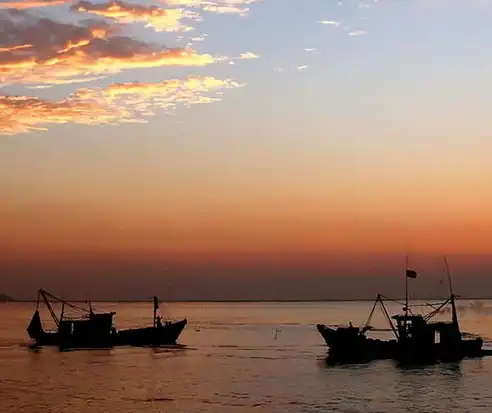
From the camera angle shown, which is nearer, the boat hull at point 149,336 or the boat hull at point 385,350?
the boat hull at point 385,350

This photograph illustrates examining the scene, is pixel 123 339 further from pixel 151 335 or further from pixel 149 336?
pixel 151 335

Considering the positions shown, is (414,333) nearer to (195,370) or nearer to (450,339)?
(450,339)

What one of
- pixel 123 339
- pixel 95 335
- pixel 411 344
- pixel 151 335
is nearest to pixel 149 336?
pixel 151 335

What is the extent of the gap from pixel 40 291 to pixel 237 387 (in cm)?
4825

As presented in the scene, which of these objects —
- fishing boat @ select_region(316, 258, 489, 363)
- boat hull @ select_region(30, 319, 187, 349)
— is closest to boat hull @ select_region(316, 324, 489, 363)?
fishing boat @ select_region(316, 258, 489, 363)

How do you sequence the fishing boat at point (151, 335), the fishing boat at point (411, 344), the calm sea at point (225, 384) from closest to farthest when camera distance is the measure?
the calm sea at point (225, 384), the fishing boat at point (411, 344), the fishing boat at point (151, 335)

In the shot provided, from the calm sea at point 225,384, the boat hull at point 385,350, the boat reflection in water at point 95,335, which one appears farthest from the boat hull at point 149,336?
the boat hull at point 385,350

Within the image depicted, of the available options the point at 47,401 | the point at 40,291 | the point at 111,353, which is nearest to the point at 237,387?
the point at 47,401

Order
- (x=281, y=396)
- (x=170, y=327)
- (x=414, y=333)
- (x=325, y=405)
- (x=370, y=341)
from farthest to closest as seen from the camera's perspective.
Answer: (x=170, y=327)
(x=370, y=341)
(x=414, y=333)
(x=281, y=396)
(x=325, y=405)

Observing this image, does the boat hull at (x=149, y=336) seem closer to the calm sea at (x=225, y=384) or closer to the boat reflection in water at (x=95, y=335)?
the boat reflection in water at (x=95, y=335)

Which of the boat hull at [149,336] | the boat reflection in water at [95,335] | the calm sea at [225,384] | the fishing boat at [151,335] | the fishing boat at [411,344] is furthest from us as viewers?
the fishing boat at [151,335]

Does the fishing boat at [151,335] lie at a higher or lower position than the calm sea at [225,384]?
higher

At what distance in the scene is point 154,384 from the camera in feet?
227

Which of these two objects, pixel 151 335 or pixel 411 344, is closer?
pixel 411 344
